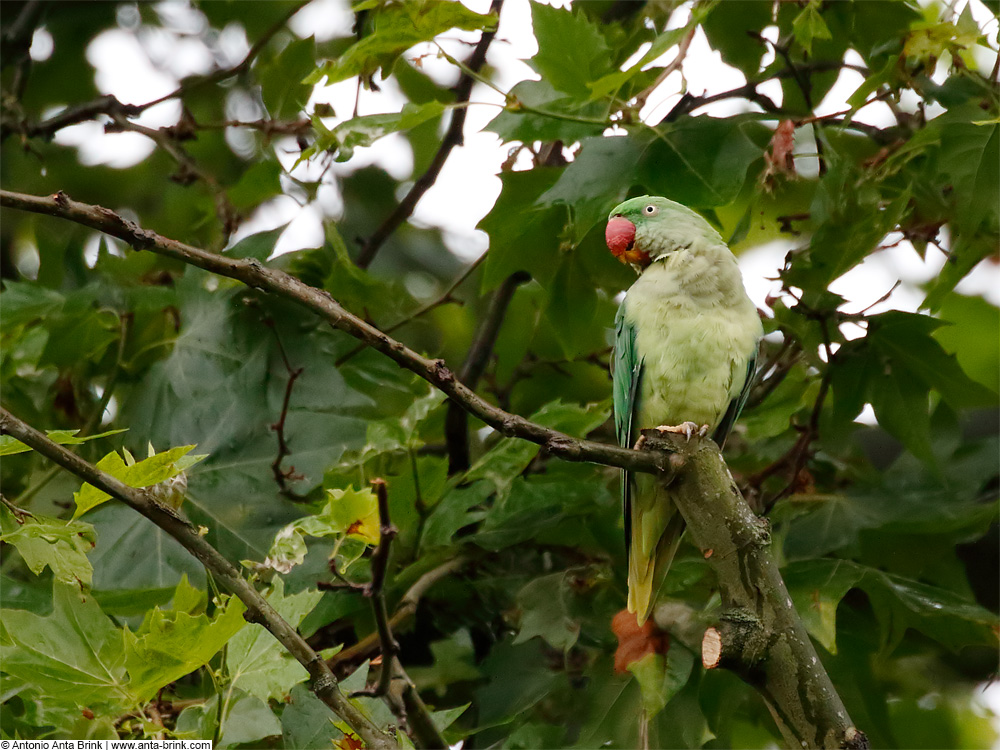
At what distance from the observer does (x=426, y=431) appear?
2.99 m

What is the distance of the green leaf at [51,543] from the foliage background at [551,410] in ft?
0.91

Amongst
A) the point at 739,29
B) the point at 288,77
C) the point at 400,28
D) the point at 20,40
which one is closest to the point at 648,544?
the point at 400,28

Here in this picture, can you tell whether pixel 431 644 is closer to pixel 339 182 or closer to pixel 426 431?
pixel 426 431

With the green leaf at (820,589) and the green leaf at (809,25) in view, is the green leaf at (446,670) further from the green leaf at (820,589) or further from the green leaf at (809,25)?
the green leaf at (809,25)

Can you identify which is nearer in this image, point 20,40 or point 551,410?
point 551,410

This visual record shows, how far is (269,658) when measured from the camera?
2125 millimetres

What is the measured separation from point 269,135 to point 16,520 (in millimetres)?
2082

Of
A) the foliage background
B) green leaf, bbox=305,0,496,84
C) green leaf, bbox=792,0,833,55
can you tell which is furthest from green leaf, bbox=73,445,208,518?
green leaf, bbox=792,0,833,55

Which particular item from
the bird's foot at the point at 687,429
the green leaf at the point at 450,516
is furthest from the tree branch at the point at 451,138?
the bird's foot at the point at 687,429

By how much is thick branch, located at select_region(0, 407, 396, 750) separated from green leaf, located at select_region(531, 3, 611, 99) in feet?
4.84

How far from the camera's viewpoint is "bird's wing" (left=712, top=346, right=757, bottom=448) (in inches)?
105

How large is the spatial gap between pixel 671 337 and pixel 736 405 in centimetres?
30

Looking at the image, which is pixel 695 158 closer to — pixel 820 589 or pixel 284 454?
pixel 820 589

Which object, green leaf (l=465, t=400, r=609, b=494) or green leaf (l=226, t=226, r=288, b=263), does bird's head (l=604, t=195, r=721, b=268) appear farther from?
green leaf (l=226, t=226, r=288, b=263)
